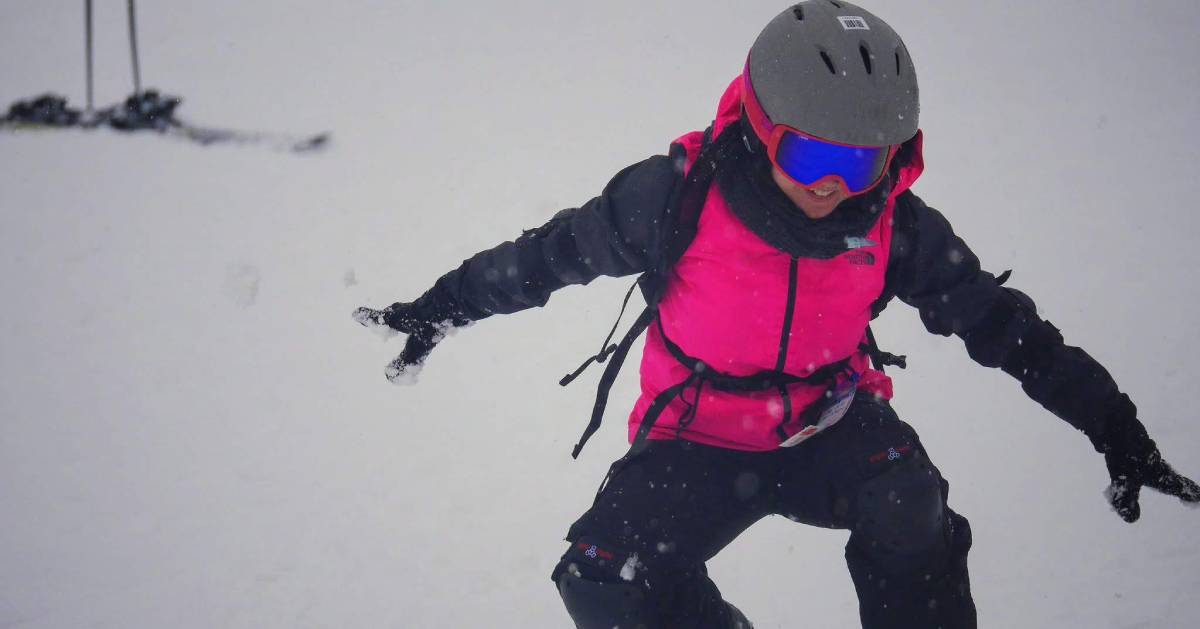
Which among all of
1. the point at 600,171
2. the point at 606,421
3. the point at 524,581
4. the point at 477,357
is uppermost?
the point at 600,171

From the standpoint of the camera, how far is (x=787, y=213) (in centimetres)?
165

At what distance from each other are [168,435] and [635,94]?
445cm

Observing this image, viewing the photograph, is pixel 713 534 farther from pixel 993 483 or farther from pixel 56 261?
pixel 56 261

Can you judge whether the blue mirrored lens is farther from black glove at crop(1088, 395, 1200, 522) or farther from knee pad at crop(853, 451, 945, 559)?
black glove at crop(1088, 395, 1200, 522)

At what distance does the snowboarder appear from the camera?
166cm

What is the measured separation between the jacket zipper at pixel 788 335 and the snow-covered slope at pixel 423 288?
1.58m

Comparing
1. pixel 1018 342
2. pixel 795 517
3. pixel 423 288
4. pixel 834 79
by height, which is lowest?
pixel 795 517

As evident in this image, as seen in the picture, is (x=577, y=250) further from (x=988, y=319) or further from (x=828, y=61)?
(x=988, y=319)

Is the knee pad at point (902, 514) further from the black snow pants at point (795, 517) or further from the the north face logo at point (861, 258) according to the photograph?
the the north face logo at point (861, 258)

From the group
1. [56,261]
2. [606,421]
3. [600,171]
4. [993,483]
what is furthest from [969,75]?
[56,261]

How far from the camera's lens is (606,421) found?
397 cm

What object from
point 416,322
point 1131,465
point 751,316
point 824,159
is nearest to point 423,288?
point 416,322

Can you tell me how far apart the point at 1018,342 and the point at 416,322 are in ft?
6.08

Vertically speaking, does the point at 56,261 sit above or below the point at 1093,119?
below
